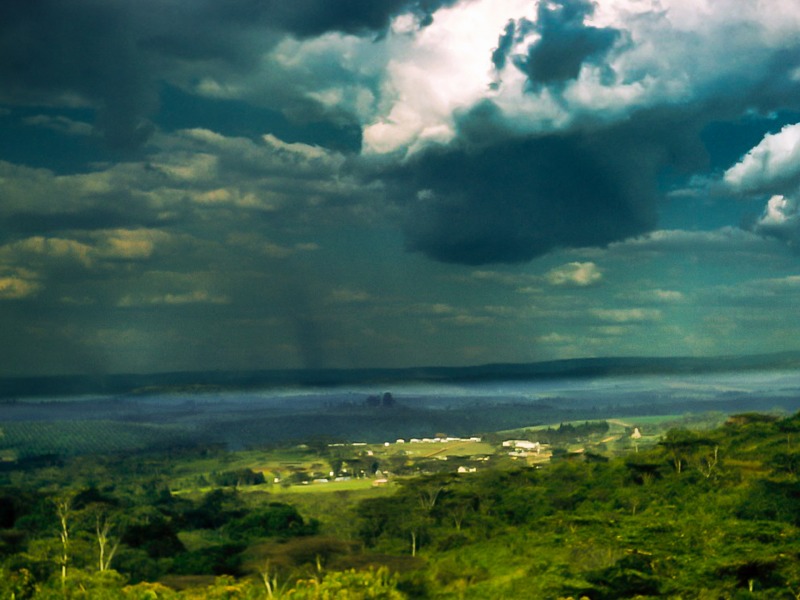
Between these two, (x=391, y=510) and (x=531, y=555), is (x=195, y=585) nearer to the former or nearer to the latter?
(x=531, y=555)

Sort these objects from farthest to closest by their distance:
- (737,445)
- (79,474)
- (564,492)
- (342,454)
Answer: (342,454)
(79,474)
(737,445)
(564,492)

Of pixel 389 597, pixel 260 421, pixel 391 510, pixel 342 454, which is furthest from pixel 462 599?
pixel 260 421

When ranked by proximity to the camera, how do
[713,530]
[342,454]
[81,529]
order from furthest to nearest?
[342,454] < [81,529] < [713,530]

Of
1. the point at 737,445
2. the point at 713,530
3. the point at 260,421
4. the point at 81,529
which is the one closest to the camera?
the point at 713,530

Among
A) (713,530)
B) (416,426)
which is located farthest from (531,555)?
(416,426)

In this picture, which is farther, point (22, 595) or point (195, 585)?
point (195, 585)

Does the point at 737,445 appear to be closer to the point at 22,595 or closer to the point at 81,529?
the point at 81,529
